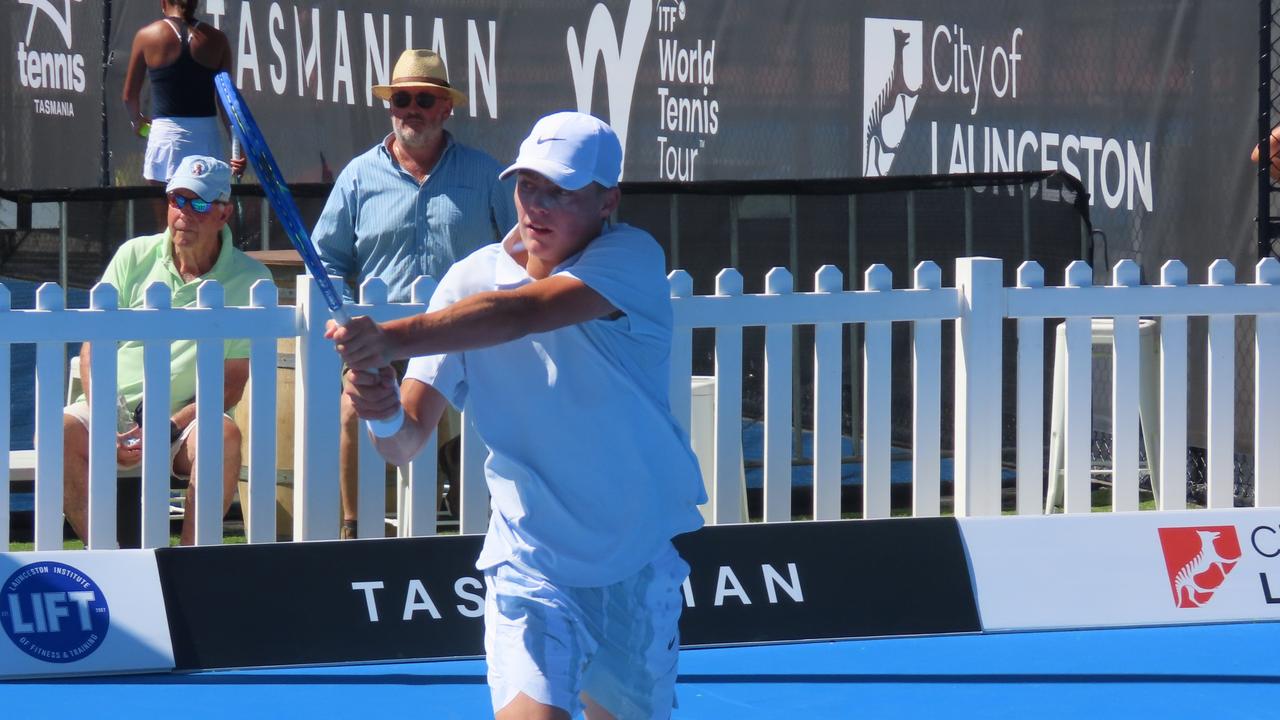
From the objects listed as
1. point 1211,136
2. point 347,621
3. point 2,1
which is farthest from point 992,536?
point 2,1

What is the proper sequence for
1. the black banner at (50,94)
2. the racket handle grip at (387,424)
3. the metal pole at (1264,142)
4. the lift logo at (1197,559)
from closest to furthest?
the racket handle grip at (387,424) → the lift logo at (1197,559) → the metal pole at (1264,142) → the black banner at (50,94)

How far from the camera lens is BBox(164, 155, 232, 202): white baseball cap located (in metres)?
6.05

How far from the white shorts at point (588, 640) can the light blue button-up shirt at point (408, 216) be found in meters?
3.08

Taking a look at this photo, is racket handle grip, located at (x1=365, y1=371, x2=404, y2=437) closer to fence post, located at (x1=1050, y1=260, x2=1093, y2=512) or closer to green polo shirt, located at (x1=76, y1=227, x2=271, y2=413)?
green polo shirt, located at (x1=76, y1=227, x2=271, y2=413)

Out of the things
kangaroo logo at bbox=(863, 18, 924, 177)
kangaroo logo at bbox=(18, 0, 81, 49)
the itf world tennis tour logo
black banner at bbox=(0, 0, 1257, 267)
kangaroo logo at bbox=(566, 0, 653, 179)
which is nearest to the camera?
the itf world tennis tour logo

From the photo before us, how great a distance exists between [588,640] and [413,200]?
3.32 m

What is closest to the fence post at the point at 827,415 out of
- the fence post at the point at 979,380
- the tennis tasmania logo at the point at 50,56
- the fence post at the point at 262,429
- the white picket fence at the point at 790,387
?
the white picket fence at the point at 790,387

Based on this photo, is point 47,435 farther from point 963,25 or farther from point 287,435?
point 963,25

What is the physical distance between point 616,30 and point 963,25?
6.66 feet

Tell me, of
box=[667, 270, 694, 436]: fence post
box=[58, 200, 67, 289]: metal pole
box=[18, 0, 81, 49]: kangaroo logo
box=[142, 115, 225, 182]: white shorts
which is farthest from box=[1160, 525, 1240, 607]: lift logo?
box=[18, 0, 81, 49]: kangaroo logo

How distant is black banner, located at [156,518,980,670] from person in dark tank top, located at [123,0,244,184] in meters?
4.02

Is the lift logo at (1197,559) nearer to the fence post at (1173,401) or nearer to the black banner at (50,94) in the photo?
the fence post at (1173,401)

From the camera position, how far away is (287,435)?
662 centimetres

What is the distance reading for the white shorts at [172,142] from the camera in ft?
28.5
